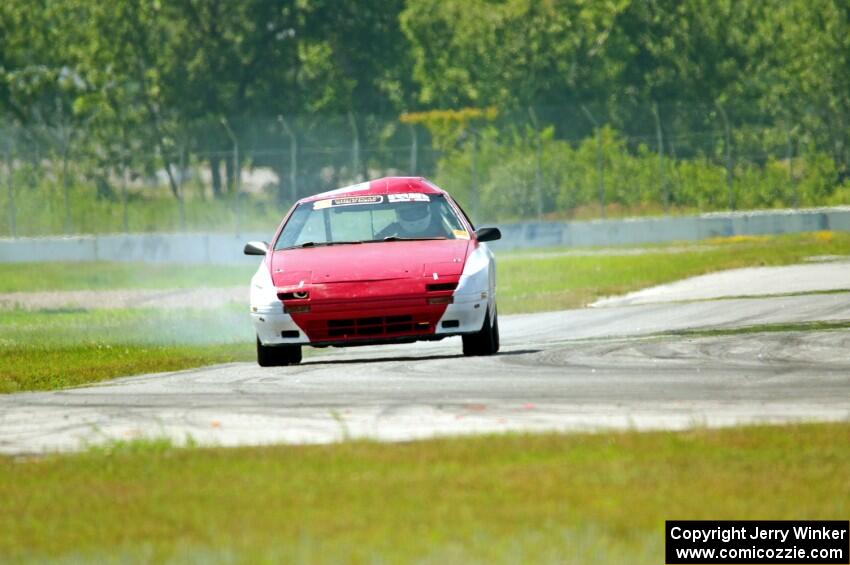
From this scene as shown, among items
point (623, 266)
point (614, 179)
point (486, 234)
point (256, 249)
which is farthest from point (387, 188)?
point (614, 179)

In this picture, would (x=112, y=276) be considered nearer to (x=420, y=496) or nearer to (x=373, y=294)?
(x=373, y=294)

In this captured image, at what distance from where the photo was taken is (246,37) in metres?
61.8

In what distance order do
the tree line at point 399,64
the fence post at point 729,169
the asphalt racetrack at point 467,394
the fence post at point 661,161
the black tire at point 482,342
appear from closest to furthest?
the asphalt racetrack at point 467,394 → the black tire at point 482,342 → the fence post at point 729,169 → the fence post at point 661,161 → the tree line at point 399,64

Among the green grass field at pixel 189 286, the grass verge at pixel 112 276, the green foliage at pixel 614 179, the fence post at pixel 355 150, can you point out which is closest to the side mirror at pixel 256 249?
the green grass field at pixel 189 286

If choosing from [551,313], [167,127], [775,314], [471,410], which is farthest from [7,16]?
[471,410]

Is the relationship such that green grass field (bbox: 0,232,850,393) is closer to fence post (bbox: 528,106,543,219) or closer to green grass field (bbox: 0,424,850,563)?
fence post (bbox: 528,106,543,219)

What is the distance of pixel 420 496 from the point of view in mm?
7848

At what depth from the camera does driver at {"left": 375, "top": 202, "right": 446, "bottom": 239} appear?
15.5 m

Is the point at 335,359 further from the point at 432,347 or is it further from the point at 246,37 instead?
the point at 246,37

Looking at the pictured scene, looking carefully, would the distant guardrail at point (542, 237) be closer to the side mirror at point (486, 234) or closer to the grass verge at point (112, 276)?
the grass verge at point (112, 276)

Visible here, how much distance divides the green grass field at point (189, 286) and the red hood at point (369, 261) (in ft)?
5.88

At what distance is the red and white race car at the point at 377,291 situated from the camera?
562 inches

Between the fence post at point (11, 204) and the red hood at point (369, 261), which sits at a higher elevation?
the red hood at point (369, 261)

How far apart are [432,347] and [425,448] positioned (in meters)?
8.34
